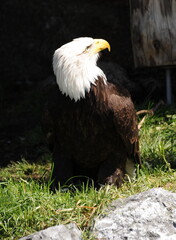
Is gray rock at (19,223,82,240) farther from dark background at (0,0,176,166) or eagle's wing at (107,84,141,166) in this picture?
dark background at (0,0,176,166)

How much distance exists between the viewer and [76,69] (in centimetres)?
439

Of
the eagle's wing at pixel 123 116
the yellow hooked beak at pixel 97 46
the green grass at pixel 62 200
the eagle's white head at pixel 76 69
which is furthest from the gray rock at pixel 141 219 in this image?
the yellow hooked beak at pixel 97 46

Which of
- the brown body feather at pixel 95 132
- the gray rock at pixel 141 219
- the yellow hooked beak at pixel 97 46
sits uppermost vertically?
the yellow hooked beak at pixel 97 46

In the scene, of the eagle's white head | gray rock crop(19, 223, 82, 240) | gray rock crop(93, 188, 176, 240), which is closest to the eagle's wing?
the eagle's white head

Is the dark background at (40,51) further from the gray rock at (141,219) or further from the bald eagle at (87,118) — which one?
the gray rock at (141,219)

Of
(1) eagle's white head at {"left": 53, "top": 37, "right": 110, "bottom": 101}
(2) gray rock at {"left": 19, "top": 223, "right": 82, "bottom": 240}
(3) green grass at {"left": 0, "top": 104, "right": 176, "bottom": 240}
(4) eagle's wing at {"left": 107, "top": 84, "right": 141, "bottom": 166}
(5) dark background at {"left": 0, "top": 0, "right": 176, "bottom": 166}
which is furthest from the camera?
(5) dark background at {"left": 0, "top": 0, "right": 176, "bottom": 166}

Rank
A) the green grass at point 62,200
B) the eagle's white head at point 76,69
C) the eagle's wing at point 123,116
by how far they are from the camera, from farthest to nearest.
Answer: the eagle's wing at point 123,116 → the eagle's white head at point 76,69 → the green grass at point 62,200

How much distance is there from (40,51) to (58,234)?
618cm

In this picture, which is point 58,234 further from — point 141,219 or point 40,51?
point 40,51

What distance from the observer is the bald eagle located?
441 cm

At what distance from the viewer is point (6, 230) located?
372 centimetres

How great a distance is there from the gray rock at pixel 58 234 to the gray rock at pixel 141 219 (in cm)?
15

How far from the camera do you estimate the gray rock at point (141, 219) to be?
3.54 meters

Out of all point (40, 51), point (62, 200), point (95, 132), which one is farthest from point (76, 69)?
point (40, 51)
